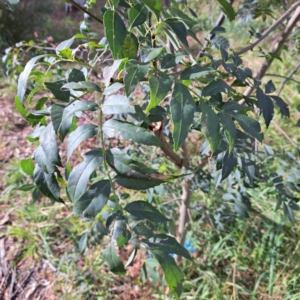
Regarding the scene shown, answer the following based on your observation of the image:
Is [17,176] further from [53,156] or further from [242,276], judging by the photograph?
[53,156]

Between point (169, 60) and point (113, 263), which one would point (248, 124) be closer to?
point (169, 60)

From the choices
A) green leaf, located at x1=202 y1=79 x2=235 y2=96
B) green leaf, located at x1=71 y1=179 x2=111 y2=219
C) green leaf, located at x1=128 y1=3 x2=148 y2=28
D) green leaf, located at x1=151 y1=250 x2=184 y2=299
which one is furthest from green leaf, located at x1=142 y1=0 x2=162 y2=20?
green leaf, located at x1=151 y1=250 x2=184 y2=299

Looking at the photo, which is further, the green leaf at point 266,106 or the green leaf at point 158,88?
the green leaf at point 266,106

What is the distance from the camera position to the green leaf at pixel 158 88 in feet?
1.35

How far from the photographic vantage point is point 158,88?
42 centimetres

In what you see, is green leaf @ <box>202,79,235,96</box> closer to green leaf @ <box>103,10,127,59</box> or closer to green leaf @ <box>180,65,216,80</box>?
green leaf @ <box>180,65,216,80</box>

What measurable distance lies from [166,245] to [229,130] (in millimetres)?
224

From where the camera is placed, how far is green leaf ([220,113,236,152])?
44cm

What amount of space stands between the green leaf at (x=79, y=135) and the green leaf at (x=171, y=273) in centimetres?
22

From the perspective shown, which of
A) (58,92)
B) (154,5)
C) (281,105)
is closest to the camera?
(154,5)

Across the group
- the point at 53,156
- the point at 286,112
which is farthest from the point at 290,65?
the point at 53,156

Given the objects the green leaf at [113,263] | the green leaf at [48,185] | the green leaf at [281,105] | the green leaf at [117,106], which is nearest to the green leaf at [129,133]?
the green leaf at [117,106]

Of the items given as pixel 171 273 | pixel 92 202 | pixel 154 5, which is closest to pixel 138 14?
pixel 154 5

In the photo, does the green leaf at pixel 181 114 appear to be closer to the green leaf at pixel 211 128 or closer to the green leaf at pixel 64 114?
the green leaf at pixel 211 128
